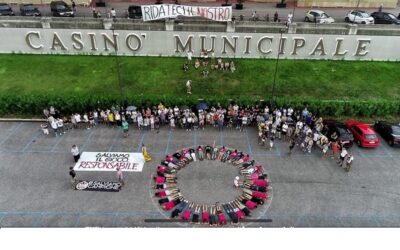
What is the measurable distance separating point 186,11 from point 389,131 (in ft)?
73.8

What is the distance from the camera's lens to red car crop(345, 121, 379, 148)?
2579 centimetres

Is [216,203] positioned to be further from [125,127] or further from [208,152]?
[125,127]

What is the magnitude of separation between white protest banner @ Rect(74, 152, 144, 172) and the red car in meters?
16.7

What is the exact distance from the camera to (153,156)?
24.9 m

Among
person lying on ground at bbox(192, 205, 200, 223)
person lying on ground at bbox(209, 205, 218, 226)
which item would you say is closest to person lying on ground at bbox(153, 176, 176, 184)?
person lying on ground at bbox(192, 205, 200, 223)

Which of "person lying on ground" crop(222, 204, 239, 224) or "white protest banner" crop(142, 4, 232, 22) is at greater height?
"white protest banner" crop(142, 4, 232, 22)

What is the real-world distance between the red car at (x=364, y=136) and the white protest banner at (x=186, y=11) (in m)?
17.5

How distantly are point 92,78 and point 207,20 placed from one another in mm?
14086

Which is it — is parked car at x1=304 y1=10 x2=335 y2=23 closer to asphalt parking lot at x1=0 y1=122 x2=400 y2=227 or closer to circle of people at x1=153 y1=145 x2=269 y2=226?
asphalt parking lot at x1=0 y1=122 x2=400 y2=227

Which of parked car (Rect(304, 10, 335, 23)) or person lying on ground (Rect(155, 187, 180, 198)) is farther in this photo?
parked car (Rect(304, 10, 335, 23))

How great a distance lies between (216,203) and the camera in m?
20.4

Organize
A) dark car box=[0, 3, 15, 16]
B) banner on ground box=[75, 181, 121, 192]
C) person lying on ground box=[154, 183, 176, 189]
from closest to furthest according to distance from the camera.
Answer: banner on ground box=[75, 181, 121, 192], person lying on ground box=[154, 183, 176, 189], dark car box=[0, 3, 15, 16]

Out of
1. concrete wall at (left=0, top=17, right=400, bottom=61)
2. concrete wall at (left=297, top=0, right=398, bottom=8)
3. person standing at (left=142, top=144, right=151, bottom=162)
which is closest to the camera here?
person standing at (left=142, top=144, right=151, bottom=162)
